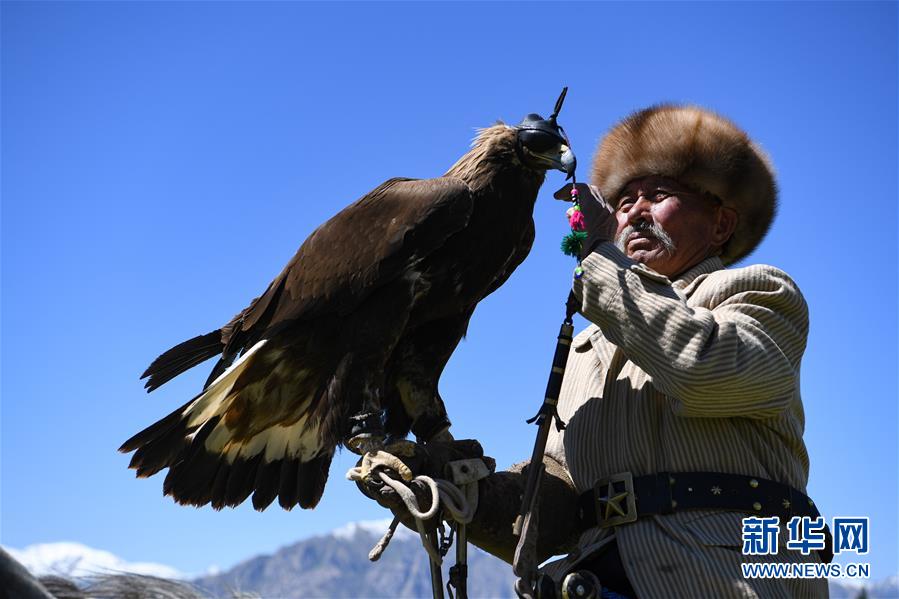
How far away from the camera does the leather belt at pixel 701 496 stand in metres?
2.70

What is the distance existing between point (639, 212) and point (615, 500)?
1.00 metres

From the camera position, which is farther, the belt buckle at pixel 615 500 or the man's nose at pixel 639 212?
the man's nose at pixel 639 212

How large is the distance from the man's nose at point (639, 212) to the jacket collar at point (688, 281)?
23cm

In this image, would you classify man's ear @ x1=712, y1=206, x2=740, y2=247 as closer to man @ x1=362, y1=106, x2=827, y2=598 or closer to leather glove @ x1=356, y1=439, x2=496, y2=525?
man @ x1=362, y1=106, x2=827, y2=598

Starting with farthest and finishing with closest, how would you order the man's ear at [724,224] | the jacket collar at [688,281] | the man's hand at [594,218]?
the man's ear at [724,224]
the jacket collar at [688,281]
the man's hand at [594,218]

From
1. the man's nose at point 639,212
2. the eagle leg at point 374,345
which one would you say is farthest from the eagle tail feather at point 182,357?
the man's nose at point 639,212

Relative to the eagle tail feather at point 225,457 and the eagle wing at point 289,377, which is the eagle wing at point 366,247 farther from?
the eagle tail feather at point 225,457

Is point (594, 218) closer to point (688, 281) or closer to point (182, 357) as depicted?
point (688, 281)

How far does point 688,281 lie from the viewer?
3.14 m

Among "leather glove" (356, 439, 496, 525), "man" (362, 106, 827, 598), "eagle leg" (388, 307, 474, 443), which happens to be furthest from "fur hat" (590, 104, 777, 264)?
"leather glove" (356, 439, 496, 525)

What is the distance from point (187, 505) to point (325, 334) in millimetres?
797

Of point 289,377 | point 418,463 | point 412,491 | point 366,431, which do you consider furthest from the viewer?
point 289,377

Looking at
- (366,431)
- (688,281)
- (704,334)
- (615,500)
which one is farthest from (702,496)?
(366,431)

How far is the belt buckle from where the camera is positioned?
2.75 meters
